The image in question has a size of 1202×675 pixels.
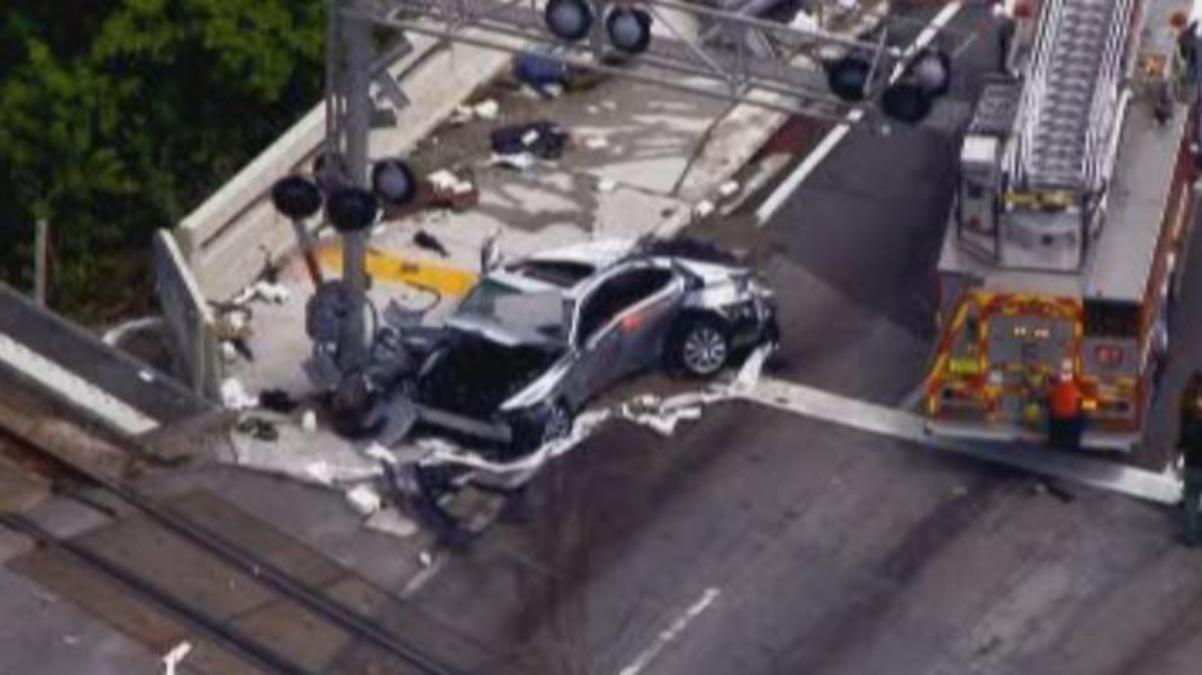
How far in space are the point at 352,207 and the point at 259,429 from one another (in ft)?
8.70

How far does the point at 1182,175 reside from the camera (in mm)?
38062

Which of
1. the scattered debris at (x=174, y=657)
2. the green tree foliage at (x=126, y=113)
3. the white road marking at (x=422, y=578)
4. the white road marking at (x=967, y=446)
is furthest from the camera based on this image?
the green tree foliage at (x=126, y=113)

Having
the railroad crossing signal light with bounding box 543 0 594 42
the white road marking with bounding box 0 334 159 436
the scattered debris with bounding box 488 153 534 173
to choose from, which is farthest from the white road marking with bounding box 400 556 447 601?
the scattered debris with bounding box 488 153 534 173

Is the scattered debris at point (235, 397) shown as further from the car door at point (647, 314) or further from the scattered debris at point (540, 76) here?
the scattered debris at point (540, 76)

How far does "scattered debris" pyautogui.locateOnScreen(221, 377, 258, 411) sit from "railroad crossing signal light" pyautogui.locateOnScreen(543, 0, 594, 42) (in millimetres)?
5607

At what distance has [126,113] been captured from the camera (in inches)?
1617

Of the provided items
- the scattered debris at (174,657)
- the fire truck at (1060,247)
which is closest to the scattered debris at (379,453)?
the scattered debris at (174,657)

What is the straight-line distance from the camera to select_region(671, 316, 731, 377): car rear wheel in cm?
3703

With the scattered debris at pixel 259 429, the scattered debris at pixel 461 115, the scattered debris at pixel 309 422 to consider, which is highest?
the scattered debris at pixel 309 422

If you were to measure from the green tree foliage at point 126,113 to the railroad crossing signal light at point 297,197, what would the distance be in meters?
4.19

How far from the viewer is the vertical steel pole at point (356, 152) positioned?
3541cm

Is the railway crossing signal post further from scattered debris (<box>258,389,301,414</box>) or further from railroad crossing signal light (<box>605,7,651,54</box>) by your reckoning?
scattered debris (<box>258,389,301,414</box>)

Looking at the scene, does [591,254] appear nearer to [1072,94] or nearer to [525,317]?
[525,317]

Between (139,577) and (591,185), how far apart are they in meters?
10.4
